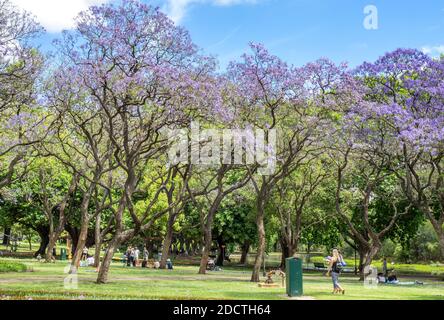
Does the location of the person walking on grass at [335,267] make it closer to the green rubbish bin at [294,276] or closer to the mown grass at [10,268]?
the green rubbish bin at [294,276]

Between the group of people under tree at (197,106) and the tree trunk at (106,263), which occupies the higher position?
the group of people under tree at (197,106)

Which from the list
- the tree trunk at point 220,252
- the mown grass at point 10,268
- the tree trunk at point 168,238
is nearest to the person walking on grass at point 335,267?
the tree trunk at point 168,238

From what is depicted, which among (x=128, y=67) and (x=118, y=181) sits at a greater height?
(x=128, y=67)

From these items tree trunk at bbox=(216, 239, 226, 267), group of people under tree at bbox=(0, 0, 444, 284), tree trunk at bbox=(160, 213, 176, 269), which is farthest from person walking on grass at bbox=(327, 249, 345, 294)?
tree trunk at bbox=(216, 239, 226, 267)

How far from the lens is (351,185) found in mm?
42875

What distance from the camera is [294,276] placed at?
18734mm

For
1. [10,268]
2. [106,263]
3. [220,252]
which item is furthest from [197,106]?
[220,252]

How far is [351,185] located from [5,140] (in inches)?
1011

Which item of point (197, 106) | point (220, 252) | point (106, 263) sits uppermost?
point (197, 106)

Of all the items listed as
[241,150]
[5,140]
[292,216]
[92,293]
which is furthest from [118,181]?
[92,293]

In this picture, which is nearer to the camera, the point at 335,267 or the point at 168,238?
the point at 335,267

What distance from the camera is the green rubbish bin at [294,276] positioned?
18578mm

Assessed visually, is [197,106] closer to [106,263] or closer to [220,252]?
[106,263]

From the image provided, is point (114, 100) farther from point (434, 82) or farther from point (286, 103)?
point (434, 82)
